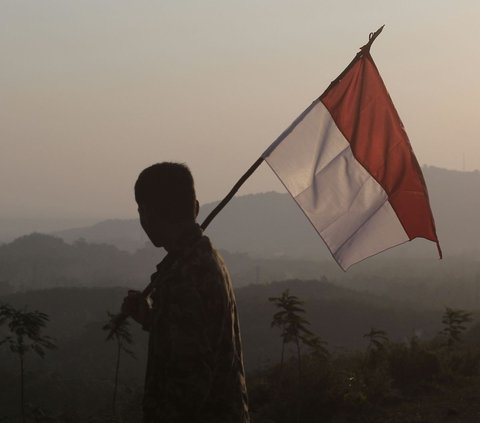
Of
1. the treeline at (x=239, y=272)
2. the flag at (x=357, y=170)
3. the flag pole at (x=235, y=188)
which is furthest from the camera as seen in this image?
the treeline at (x=239, y=272)

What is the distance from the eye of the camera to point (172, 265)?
2.97 m

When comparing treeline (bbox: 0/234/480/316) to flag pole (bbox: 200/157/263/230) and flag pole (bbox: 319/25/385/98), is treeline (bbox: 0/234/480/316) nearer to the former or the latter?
flag pole (bbox: 319/25/385/98)

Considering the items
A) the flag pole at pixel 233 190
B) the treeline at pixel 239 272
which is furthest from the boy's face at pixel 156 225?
the treeline at pixel 239 272

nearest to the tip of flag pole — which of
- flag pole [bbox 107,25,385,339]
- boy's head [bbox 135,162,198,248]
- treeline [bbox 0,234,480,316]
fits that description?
flag pole [bbox 107,25,385,339]

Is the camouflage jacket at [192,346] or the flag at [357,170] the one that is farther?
the flag at [357,170]

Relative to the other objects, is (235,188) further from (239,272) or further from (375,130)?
(239,272)

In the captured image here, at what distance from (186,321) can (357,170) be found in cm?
286

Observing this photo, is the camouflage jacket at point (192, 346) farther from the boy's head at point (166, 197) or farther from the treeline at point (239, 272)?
the treeline at point (239, 272)

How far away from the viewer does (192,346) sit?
288 cm

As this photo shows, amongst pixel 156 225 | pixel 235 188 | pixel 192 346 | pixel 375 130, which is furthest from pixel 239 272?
pixel 192 346

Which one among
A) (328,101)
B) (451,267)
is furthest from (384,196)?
(451,267)

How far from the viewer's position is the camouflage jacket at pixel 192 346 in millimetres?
2879

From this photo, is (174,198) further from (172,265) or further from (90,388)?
(90,388)

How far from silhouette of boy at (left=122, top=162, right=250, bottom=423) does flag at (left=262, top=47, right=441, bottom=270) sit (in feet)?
6.44
